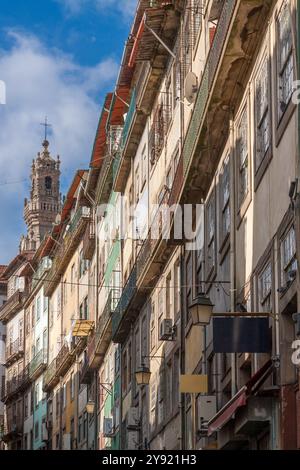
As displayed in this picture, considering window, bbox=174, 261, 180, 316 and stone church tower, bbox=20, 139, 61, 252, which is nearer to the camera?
window, bbox=174, 261, 180, 316

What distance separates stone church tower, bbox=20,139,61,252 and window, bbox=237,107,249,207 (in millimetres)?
104217

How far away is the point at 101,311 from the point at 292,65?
3636 centimetres

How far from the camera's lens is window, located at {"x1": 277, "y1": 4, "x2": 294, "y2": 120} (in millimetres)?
22141

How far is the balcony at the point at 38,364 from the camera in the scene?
78.6 metres

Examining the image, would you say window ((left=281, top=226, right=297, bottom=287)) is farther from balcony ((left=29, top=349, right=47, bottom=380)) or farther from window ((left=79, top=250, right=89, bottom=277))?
balcony ((left=29, top=349, right=47, bottom=380))

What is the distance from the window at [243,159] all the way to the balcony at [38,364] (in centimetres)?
5221

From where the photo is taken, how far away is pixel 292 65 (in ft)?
72.1

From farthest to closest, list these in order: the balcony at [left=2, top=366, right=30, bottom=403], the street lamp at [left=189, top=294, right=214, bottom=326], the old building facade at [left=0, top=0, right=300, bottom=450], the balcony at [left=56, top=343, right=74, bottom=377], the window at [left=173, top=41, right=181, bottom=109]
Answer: the balcony at [left=2, top=366, right=30, bottom=403] → the balcony at [left=56, top=343, right=74, bottom=377] → the window at [left=173, top=41, right=181, bottom=109] → the street lamp at [left=189, top=294, right=214, bottom=326] → the old building facade at [left=0, top=0, right=300, bottom=450]

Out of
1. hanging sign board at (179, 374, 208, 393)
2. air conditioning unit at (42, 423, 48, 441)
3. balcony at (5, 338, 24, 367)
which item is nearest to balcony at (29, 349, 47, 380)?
air conditioning unit at (42, 423, 48, 441)

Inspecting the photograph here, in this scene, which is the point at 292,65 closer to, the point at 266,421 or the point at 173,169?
the point at 266,421

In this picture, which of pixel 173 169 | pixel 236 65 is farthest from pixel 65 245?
pixel 236 65

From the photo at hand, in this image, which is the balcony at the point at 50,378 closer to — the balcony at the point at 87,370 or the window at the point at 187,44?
the balcony at the point at 87,370

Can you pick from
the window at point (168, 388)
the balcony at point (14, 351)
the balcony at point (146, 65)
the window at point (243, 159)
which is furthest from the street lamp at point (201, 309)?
the balcony at point (14, 351)

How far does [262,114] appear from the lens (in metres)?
24.6
